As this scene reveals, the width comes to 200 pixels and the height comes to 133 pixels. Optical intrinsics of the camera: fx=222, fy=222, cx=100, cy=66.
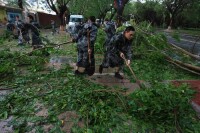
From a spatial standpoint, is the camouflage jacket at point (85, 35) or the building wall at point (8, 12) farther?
the building wall at point (8, 12)

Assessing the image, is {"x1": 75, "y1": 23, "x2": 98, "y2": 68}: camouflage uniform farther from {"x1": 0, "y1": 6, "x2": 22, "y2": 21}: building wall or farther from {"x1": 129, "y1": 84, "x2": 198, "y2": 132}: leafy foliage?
{"x1": 0, "y1": 6, "x2": 22, "y2": 21}: building wall

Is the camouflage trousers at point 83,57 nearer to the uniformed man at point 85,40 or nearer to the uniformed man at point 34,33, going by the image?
the uniformed man at point 85,40

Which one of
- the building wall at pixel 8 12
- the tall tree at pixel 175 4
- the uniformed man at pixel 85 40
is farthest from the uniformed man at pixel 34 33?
the tall tree at pixel 175 4

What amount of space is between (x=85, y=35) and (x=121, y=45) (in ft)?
3.25

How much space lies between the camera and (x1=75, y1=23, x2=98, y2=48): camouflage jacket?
5762 millimetres

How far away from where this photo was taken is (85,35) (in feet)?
19.2

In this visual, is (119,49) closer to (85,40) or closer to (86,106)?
(85,40)

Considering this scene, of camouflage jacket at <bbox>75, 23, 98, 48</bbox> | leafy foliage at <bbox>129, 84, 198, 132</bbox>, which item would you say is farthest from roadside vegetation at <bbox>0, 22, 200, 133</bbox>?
camouflage jacket at <bbox>75, 23, 98, 48</bbox>

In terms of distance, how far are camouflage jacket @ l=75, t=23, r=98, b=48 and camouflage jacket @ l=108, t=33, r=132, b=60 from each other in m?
0.53

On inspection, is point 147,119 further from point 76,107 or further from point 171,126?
point 76,107

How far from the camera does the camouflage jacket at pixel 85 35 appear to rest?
5.76 meters

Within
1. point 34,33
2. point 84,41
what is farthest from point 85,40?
point 34,33

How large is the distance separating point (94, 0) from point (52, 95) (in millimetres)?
34329

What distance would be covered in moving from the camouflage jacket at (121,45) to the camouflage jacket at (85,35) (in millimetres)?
526
